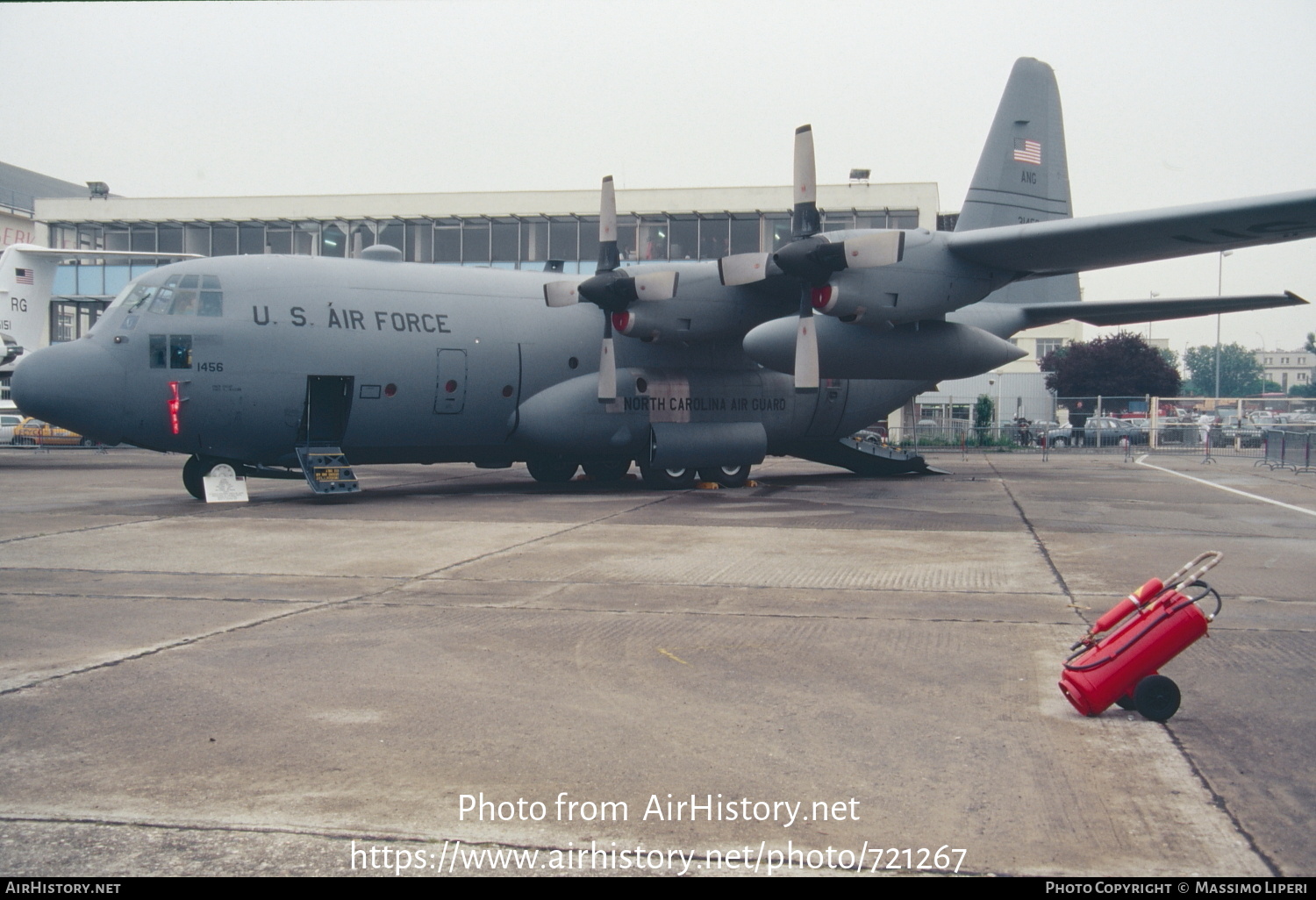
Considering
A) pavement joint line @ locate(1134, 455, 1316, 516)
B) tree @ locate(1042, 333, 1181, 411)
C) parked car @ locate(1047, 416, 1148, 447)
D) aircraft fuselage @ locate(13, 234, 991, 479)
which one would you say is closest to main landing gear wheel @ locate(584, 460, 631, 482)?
aircraft fuselage @ locate(13, 234, 991, 479)

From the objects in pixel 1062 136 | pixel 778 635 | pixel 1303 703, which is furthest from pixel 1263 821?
pixel 1062 136

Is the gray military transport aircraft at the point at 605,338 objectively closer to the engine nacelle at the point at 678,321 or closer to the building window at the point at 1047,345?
the engine nacelle at the point at 678,321

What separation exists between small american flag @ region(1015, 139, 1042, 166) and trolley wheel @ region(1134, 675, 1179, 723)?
675 inches

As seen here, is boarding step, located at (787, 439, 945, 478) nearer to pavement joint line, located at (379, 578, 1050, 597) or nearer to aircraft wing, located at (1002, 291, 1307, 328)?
aircraft wing, located at (1002, 291, 1307, 328)

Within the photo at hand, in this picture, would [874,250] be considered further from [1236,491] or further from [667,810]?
[667,810]

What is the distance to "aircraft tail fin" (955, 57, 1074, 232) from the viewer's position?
1992 cm

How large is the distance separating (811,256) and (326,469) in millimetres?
8203

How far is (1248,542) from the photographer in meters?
12.2

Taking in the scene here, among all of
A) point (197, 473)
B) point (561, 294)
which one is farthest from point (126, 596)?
point (561, 294)

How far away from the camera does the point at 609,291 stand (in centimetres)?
1767

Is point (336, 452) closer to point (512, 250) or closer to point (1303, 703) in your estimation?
point (1303, 703)

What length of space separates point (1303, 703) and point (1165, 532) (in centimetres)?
821

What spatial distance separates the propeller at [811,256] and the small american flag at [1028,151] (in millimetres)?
5870

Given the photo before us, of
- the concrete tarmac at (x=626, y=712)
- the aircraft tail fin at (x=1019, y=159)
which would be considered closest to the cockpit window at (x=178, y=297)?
the concrete tarmac at (x=626, y=712)
